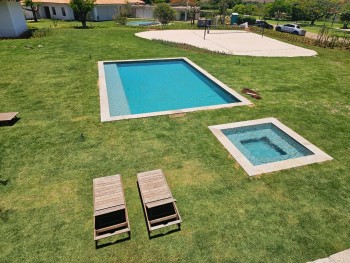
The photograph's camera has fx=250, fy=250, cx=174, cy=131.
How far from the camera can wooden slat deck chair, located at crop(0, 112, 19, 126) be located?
11.6 m

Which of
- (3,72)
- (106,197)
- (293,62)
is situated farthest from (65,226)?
(293,62)

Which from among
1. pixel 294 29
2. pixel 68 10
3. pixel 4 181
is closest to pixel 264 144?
pixel 4 181

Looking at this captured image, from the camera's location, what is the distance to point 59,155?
9938 millimetres

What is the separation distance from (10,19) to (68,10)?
30.4 metres

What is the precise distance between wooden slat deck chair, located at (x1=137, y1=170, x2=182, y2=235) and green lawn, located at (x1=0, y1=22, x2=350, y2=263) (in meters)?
0.36

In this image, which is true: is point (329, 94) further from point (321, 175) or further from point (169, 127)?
point (169, 127)

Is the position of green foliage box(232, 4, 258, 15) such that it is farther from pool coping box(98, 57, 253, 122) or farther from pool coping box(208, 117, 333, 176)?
pool coping box(208, 117, 333, 176)

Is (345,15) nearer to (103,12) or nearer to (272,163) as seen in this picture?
(103,12)

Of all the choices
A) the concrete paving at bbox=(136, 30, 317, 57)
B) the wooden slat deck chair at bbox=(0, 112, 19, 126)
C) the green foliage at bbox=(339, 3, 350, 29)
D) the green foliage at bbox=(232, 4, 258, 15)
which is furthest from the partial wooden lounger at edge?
the green foliage at bbox=(232, 4, 258, 15)

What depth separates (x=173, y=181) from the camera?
8.85 m

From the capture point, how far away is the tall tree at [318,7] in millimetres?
57938

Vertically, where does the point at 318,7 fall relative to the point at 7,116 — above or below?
above

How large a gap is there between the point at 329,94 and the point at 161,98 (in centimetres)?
1098

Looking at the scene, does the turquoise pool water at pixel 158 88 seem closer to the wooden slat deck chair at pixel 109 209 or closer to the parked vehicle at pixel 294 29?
the wooden slat deck chair at pixel 109 209
